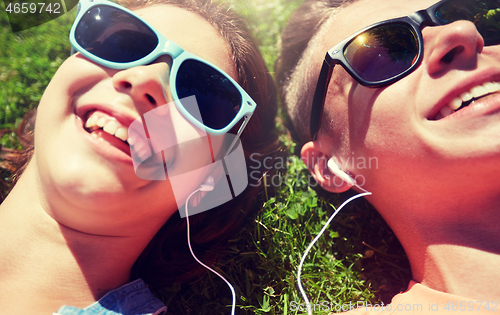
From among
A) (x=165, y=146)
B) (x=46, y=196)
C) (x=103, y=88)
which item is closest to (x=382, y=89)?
(x=165, y=146)

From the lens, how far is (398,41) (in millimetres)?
1992

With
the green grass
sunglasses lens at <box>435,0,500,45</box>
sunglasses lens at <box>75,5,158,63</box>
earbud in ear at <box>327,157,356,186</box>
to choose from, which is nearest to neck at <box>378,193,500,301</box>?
earbud in ear at <box>327,157,356,186</box>

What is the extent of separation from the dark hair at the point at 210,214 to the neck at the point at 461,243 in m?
1.29

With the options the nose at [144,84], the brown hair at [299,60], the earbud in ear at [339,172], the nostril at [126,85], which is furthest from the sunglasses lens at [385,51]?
the nostril at [126,85]

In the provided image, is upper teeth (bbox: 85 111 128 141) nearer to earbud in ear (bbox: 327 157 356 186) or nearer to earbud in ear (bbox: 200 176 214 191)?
earbud in ear (bbox: 200 176 214 191)

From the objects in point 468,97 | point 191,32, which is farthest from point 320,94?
point 191,32

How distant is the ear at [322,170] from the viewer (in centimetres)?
248

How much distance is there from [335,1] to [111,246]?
2.65 metres

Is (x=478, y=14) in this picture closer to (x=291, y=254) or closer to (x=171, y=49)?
(x=171, y=49)

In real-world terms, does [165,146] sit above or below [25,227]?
above

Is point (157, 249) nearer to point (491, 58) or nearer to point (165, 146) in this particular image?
point (165, 146)

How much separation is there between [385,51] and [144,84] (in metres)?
1.50

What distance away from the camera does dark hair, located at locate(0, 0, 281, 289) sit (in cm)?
260

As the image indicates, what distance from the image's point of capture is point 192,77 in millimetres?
1954
